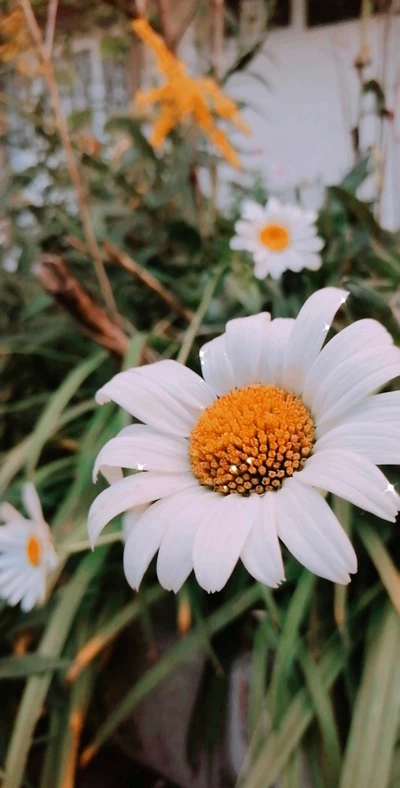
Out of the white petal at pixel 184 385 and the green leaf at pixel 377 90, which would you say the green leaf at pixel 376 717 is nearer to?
the white petal at pixel 184 385

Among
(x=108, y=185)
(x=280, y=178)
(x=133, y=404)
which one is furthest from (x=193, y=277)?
(x=280, y=178)

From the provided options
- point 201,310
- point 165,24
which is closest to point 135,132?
point 165,24

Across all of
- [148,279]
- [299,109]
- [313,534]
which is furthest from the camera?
[299,109]

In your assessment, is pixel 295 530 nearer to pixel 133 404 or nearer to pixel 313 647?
pixel 133 404

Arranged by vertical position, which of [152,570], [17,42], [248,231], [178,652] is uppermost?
[17,42]

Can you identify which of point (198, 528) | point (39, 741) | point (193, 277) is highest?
point (198, 528)

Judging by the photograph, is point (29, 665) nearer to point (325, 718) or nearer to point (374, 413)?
point (325, 718)

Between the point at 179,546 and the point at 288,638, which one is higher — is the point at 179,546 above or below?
above
